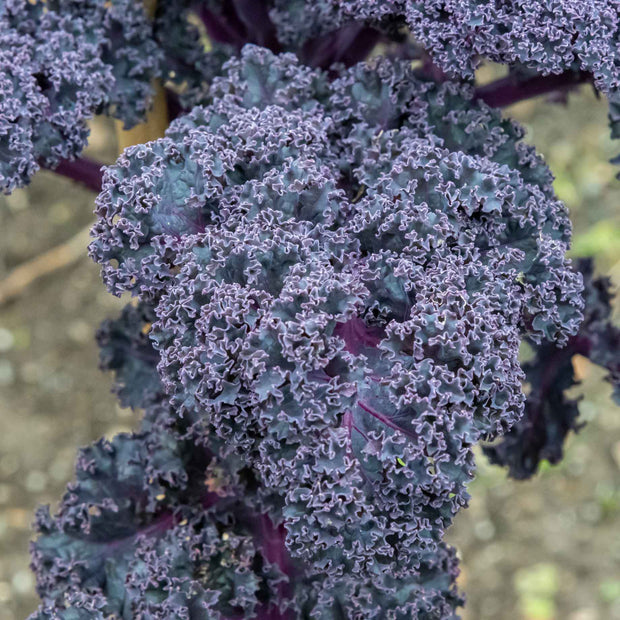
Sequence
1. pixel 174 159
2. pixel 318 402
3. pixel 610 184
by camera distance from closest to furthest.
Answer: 1. pixel 318 402
2. pixel 174 159
3. pixel 610 184

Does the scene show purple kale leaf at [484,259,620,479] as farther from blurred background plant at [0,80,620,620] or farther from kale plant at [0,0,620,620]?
blurred background plant at [0,80,620,620]

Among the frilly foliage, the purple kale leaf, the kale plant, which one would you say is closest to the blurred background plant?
the purple kale leaf

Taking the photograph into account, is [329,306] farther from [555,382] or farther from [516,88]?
[555,382]

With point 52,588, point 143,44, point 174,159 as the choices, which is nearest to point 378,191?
point 174,159

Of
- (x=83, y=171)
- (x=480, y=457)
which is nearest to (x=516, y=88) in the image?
(x=83, y=171)

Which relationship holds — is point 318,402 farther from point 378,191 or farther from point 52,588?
point 52,588

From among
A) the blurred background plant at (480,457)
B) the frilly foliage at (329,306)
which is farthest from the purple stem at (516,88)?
the blurred background plant at (480,457)

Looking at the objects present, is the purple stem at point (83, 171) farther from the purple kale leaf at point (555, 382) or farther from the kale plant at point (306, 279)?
the purple kale leaf at point (555, 382)
